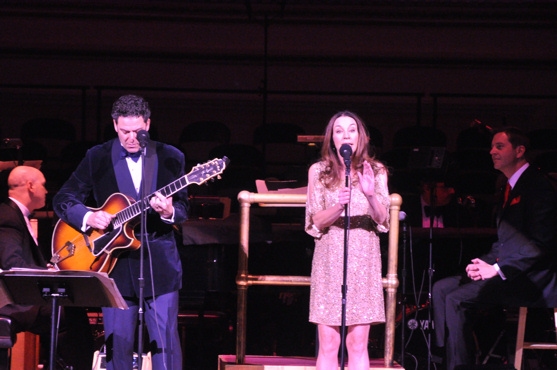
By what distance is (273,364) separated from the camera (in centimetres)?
527

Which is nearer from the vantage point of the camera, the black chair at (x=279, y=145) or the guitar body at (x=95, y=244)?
the guitar body at (x=95, y=244)

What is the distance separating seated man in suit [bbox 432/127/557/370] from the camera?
19.8 ft

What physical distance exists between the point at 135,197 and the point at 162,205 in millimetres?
374

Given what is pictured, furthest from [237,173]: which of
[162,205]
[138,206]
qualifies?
[162,205]

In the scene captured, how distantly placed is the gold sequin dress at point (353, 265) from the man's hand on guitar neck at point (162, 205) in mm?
747

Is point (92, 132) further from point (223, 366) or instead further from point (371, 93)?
point (223, 366)

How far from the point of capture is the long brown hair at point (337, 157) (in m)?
4.70

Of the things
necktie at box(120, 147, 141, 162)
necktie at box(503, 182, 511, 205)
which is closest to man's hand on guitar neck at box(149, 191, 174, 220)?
necktie at box(120, 147, 141, 162)

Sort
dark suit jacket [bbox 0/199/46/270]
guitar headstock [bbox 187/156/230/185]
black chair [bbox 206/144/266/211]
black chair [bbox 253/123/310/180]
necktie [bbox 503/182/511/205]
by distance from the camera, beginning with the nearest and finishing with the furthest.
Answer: guitar headstock [bbox 187/156/230/185], dark suit jacket [bbox 0/199/46/270], necktie [bbox 503/182/511/205], black chair [bbox 206/144/266/211], black chair [bbox 253/123/310/180]

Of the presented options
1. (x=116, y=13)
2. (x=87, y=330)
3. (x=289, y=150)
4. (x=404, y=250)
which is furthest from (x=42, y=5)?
(x=404, y=250)

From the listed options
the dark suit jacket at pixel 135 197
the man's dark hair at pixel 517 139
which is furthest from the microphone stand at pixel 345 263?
the man's dark hair at pixel 517 139

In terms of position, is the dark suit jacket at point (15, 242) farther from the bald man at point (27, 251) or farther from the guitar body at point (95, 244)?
the guitar body at point (95, 244)

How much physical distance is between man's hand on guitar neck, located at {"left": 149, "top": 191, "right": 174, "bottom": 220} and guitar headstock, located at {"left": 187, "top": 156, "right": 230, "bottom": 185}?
0.22 meters

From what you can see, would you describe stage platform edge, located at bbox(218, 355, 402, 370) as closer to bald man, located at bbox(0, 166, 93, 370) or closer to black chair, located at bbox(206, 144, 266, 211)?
bald man, located at bbox(0, 166, 93, 370)
